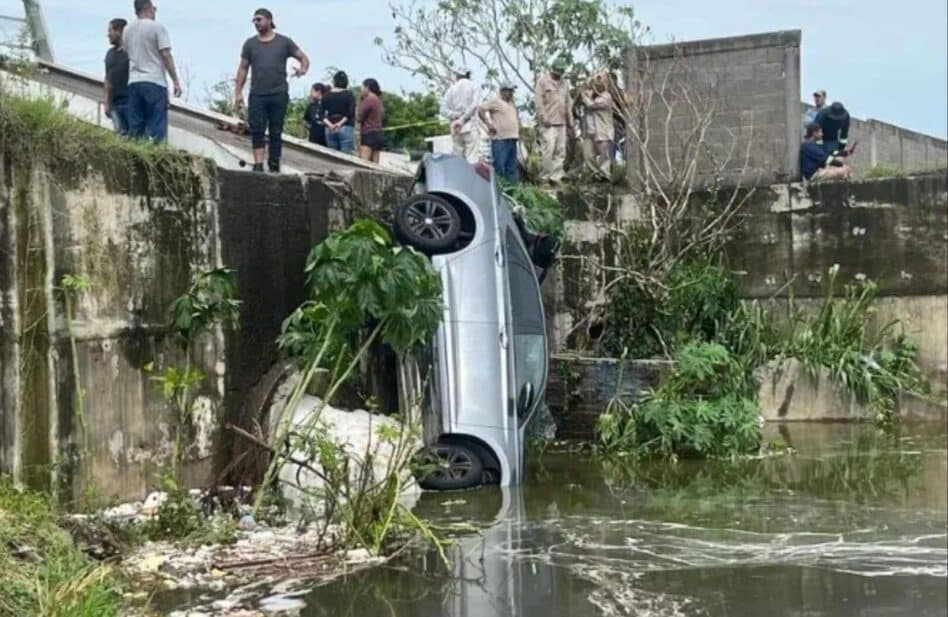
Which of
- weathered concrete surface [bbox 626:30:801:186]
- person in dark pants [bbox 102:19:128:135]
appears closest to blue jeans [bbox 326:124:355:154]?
weathered concrete surface [bbox 626:30:801:186]

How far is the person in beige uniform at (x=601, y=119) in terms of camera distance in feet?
47.4

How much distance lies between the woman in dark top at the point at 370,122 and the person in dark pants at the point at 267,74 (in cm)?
357

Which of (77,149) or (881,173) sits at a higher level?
(881,173)

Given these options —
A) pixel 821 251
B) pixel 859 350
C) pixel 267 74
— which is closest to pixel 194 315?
pixel 267 74

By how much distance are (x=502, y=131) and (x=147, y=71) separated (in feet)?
16.3

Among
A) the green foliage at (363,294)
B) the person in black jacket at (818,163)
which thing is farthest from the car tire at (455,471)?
the person in black jacket at (818,163)

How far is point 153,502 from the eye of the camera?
300 inches

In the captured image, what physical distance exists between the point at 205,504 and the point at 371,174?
148 inches

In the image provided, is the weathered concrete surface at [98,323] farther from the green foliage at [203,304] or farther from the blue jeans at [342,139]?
the blue jeans at [342,139]

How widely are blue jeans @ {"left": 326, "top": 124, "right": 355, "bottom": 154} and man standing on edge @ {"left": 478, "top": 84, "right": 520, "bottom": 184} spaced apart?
1453 millimetres

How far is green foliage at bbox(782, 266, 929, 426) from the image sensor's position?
1282cm

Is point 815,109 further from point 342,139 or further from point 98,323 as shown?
point 98,323

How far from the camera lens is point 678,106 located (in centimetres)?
1466

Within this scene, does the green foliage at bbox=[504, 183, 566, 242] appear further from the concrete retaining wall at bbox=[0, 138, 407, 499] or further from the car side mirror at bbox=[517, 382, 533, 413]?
the concrete retaining wall at bbox=[0, 138, 407, 499]
